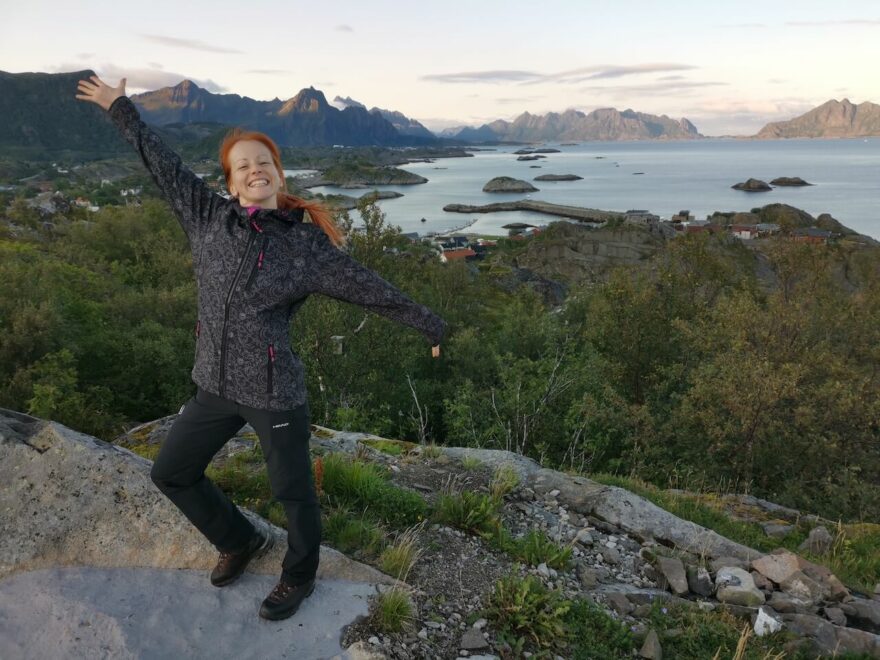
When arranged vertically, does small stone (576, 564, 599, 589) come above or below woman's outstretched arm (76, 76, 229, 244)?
below

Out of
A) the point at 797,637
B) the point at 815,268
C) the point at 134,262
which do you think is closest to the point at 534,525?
the point at 797,637

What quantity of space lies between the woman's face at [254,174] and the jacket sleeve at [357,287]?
39 centimetres

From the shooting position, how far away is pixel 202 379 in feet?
11.8

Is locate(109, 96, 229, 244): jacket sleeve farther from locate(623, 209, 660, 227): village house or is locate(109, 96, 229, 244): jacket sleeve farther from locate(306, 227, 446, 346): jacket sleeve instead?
locate(623, 209, 660, 227): village house

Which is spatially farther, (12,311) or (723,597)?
(12,311)

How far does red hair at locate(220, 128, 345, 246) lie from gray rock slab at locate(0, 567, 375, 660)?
101 inches

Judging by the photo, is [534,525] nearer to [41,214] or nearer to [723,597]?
[723,597]

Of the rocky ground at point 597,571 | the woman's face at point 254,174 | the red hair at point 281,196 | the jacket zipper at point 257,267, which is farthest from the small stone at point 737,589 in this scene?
the woman's face at point 254,174

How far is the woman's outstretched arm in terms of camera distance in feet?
12.0

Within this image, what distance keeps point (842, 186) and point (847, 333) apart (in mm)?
191836

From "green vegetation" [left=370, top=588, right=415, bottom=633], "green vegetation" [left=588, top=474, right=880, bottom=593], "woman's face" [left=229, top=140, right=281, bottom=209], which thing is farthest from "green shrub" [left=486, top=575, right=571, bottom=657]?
"green vegetation" [left=588, top=474, right=880, bottom=593]

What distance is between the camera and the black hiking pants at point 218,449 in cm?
357

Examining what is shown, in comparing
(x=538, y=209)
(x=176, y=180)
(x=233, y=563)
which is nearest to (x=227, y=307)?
(x=176, y=180)

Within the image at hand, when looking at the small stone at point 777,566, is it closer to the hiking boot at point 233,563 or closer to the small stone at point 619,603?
the small stone at point 619,603
